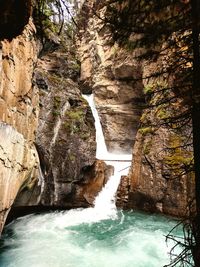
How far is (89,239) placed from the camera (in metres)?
11.3

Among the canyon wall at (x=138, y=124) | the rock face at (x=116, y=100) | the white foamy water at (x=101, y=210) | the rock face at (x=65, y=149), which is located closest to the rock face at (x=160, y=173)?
the canyon wall at (x=138, y=124)

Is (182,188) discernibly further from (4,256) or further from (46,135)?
(4,256)

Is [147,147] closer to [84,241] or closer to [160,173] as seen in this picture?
[160,173]

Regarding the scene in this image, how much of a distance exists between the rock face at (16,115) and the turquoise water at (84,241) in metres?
2.65

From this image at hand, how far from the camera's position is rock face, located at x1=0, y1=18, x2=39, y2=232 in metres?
7.14

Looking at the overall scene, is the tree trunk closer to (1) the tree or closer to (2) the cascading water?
(1) the tree

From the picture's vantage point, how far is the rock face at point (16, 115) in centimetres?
714

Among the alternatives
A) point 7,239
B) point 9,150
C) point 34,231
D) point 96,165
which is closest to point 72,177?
point 96,165

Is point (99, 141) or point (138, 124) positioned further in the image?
point (99, 141)

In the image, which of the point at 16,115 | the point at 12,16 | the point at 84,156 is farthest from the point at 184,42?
the point at 84,156

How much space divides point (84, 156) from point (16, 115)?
781 cm

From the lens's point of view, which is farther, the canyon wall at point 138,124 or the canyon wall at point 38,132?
the canyon wall at point 138,124

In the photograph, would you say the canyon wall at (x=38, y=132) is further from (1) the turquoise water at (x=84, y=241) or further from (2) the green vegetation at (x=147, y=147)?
(2) the green vegetation at (x=147, y=147)

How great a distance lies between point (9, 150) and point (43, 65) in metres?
15.7
